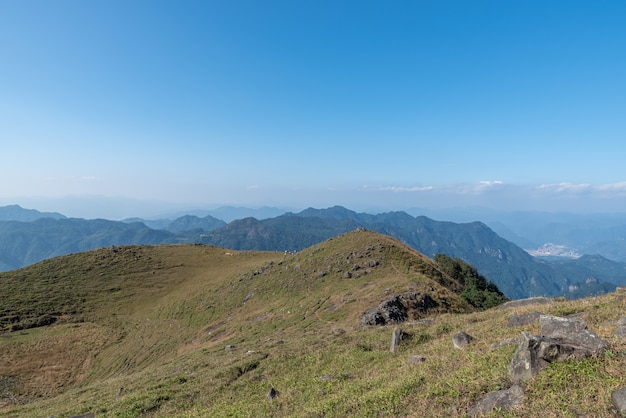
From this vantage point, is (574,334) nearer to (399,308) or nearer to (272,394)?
(272,394)

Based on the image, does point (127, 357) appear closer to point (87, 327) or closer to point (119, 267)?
point (87, 327)

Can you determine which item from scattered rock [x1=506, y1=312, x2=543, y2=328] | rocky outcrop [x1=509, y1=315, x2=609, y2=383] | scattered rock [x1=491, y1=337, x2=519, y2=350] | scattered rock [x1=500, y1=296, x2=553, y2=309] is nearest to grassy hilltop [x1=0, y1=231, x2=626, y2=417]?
rocky outcrop [x1=509, y1=315, x2=609, y2=383]

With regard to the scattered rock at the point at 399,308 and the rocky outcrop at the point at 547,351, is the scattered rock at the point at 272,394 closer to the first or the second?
the rocky outcrop at the point at 547,351

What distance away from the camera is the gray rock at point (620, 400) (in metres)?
7.45

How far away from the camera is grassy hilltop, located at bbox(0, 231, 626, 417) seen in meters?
11.4

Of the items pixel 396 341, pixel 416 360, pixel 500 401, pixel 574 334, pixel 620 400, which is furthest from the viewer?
pixel 396 341

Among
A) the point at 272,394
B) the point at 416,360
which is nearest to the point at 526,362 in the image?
the point at 416,360

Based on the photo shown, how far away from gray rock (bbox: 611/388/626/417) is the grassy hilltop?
21cm

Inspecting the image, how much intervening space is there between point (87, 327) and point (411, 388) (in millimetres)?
66604

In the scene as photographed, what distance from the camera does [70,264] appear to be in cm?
8369

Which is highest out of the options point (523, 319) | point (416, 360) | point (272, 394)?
point (523, 319)

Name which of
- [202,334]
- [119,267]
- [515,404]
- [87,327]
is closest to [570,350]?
[515,404]

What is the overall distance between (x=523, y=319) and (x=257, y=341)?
2453 cm

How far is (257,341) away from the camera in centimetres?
3262
